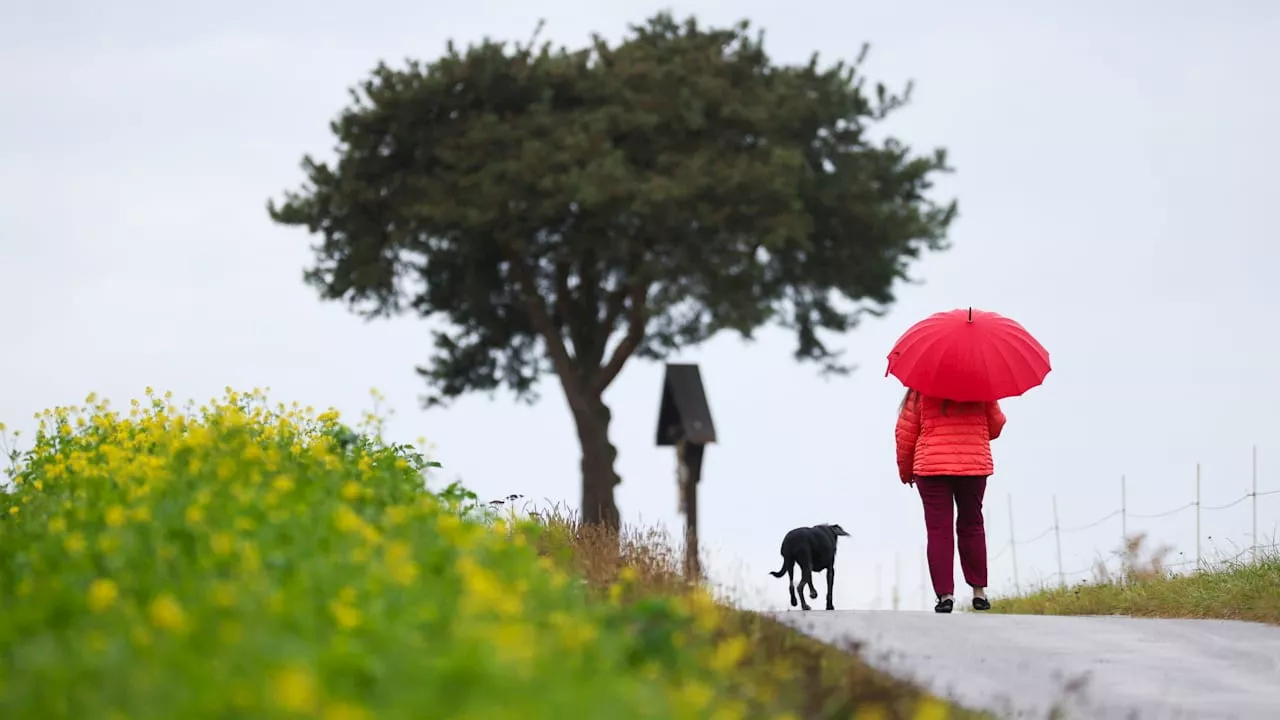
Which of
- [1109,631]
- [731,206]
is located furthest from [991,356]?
[731,206]

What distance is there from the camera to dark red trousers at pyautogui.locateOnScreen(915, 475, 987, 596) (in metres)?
12.2

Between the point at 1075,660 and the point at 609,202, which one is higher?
the point at 609,202

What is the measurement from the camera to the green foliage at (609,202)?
26391mm

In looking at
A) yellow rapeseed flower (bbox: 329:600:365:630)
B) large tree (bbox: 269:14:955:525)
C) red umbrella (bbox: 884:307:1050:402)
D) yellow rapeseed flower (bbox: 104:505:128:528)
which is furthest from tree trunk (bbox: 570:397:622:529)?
yellow rapeseed flower (bbox: 329:600:365:630)

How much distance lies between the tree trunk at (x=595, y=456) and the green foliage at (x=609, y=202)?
242 millimetres

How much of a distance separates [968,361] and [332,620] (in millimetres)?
7089

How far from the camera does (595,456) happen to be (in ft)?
89.1

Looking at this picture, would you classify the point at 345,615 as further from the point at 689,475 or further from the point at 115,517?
the point at 689,475

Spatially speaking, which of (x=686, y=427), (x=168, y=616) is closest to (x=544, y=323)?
(x=686, y=427)

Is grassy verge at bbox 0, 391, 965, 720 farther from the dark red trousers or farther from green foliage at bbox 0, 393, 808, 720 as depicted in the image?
the dark red trousers

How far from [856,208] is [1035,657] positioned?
63.4ft

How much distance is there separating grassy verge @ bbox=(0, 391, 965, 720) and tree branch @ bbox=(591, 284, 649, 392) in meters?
17.6

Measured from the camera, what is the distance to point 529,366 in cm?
2991

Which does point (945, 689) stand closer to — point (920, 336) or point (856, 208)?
point (920, 336)
